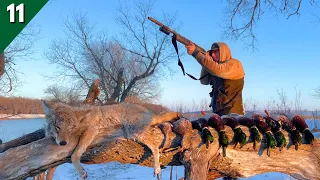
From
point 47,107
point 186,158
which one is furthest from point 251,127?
point 47,107

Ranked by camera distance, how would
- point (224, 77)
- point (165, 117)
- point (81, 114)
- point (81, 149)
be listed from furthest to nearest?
point (224, 77) < point (165, 117) < point (81, 114) < point (81, 149)

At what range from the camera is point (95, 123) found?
150 inches

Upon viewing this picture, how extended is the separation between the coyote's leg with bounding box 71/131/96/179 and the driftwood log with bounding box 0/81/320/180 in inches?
4.3

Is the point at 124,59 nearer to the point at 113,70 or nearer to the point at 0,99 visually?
the point at 113,70

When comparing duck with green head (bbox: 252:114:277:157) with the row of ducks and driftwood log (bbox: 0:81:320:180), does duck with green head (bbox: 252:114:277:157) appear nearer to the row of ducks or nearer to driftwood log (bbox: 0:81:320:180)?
the row of ducks

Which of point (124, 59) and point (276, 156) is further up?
point (124, 59)

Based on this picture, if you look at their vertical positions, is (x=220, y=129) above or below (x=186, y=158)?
above

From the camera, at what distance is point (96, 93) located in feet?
15.1

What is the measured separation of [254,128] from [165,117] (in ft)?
3.97

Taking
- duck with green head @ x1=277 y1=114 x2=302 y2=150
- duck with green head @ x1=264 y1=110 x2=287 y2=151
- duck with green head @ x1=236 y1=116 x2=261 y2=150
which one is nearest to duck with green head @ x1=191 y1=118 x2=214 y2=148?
duck with green head @ x1=236 y1=116 x2=261 y2=150

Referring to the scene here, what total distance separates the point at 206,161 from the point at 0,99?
11915 mm

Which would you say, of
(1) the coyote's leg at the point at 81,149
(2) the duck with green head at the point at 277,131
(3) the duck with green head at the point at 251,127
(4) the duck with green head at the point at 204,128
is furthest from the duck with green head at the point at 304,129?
(1) the coyote's leg at the point at 81,149

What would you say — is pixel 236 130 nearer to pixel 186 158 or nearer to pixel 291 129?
pixel 186 158

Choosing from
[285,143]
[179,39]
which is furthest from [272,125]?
[179,39]
